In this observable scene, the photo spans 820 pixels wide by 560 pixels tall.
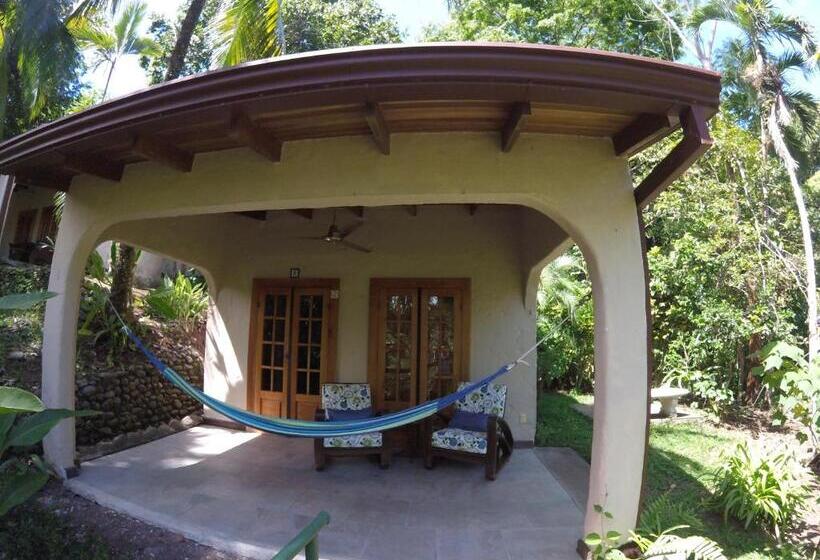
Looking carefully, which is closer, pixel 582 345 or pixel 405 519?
pixel 405 519

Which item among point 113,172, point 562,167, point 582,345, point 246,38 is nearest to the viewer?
point 562,167

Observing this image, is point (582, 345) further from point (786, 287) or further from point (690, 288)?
point (786, 287)

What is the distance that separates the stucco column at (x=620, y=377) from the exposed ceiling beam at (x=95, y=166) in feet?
11.7

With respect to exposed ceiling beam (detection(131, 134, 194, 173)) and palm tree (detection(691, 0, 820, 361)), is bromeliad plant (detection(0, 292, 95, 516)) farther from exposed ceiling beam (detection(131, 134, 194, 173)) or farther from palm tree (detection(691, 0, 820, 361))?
palm tree (detection(691, 0, 820, 361))

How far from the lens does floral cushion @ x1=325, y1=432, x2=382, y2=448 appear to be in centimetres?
425

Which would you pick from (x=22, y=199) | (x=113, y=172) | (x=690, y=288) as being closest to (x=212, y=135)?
(x=113, y=172)

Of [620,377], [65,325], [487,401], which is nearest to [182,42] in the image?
[65,325]

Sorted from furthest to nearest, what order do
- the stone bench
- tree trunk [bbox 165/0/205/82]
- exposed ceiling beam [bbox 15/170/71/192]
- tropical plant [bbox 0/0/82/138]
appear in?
1. the stone bench
2. tree trunk [bbox 165/0/205/82]
3. tropical plant [bbox 0/0/82/138]
4. exposed ceiling beam [bbox 15/170/71/192]

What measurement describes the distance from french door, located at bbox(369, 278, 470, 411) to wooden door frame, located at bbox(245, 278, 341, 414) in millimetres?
461

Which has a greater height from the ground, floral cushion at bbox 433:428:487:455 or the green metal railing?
the green metal railing

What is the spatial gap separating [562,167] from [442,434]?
2666mm

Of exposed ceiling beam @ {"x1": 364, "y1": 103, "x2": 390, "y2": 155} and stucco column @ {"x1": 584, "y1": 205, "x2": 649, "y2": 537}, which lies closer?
exposed ceiling beam @ {"x1": 364, "y1": 103, "x2": 390, "y2": 155}

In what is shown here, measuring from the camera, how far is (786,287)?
7.00 meters

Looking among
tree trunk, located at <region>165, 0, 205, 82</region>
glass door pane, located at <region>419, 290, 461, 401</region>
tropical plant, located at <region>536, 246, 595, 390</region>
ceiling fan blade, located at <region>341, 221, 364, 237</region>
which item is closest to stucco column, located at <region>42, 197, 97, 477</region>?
ceiling fan blade, located at <region>341, 221, 364, 237</region>
